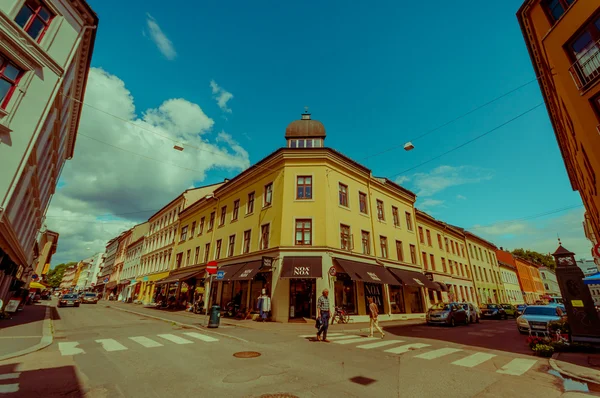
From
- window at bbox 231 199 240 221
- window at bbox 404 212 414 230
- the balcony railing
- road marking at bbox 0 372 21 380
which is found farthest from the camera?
window at bbox 404 212 414 230

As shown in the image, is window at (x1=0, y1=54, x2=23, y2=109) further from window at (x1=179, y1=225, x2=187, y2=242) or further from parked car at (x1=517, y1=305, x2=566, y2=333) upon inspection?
window at (x1=179, y1=225, x2=187, y2=242)

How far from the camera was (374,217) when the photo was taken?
76.1 feet

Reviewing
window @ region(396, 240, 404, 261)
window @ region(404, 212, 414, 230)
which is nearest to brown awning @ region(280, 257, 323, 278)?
window @ region(396, 240, 404, 261)

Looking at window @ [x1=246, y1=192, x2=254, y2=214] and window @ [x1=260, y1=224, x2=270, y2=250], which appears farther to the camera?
window @ [x1=246, y1=192, x2=254, y2=214]

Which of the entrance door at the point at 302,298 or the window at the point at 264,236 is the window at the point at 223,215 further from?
the entrance door at the point at 302,298

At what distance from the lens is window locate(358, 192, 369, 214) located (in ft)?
74.4

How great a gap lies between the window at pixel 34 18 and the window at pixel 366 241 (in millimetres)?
21753

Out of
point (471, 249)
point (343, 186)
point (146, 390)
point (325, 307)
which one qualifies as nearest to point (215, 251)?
point (343, 186)

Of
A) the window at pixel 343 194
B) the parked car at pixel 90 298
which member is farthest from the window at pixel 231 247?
the parked car at pixel 90 298

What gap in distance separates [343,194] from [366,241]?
4.35 meters

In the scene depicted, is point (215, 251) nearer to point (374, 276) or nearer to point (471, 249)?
point (374, 276)

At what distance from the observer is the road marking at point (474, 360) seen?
7318mm

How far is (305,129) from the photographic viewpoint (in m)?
23.4

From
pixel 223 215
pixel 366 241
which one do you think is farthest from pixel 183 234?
pixel 366 241
